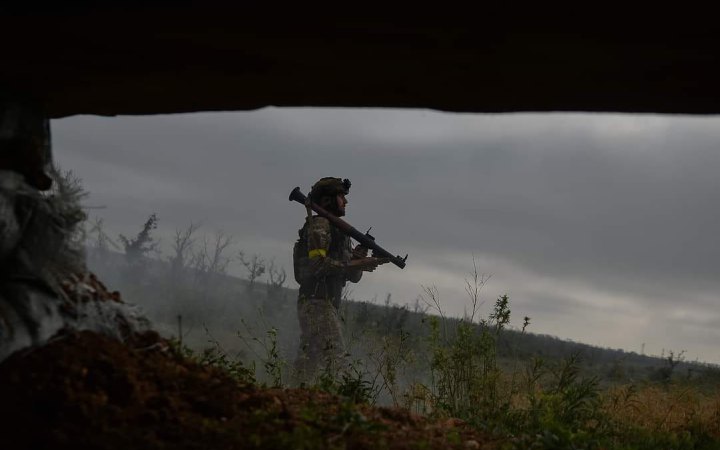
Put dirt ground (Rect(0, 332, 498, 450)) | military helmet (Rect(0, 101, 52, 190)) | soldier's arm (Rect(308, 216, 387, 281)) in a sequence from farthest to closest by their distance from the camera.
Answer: soldier's arm (Rect(308, 216, 387, 281)) → military helmet (Rect(0, 101, 52, 190)) → dirt ground (Rect(0, 332, 498, 450))

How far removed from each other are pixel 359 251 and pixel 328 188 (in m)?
0.94

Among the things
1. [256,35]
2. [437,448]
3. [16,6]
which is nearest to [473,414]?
[437,448]

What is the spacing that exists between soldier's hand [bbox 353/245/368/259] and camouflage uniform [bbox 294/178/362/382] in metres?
0.13

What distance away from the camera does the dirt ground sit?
2406 millimetres

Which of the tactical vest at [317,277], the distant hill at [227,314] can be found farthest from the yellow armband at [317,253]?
the distant hill at [227,314]

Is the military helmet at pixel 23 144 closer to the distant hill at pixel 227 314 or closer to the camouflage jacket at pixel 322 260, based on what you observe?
the camouflage jacket at pixel 322 260

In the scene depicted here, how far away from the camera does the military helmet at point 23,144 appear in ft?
9.76

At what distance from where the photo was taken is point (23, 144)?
9.83ft

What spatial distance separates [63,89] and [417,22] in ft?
5.61

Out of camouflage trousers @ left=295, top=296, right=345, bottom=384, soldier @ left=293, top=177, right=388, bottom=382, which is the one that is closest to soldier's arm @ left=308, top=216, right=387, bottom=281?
soldier @ left=293, top=177, right=388, bottom=382

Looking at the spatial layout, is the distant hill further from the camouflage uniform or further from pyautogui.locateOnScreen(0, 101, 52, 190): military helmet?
pyautogui.locateOnScreen(0, 101, 52, 190): military helmet

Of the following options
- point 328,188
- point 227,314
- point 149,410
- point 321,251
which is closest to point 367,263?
point 321,251

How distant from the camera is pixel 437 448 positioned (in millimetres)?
2898

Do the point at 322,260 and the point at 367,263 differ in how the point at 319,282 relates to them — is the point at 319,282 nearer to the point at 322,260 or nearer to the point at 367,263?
the point at 322,260
